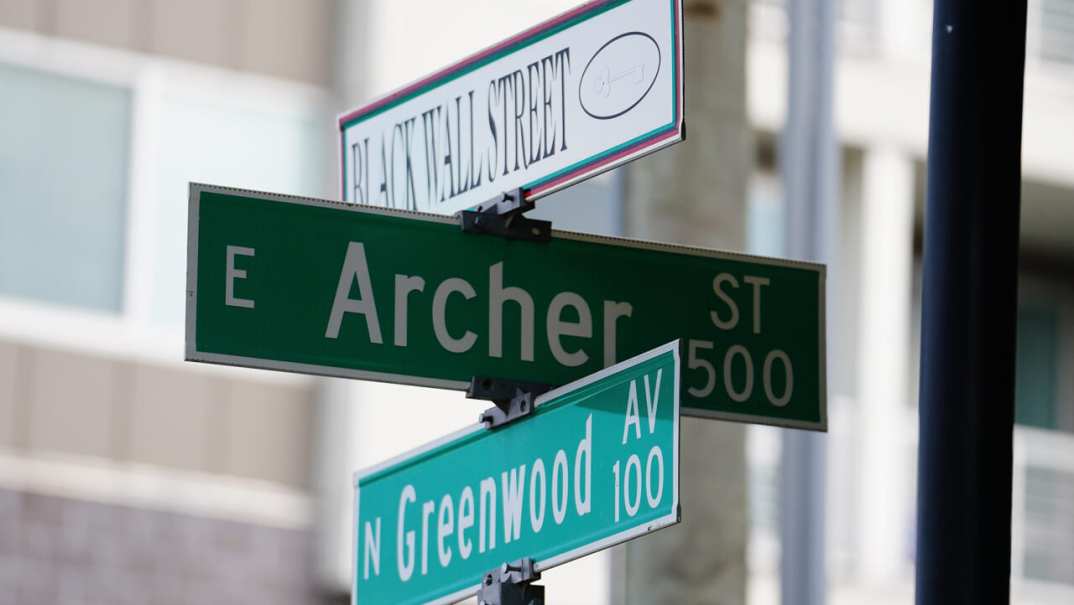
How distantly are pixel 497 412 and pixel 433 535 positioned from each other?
13.7 inches

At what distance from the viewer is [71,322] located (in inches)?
422

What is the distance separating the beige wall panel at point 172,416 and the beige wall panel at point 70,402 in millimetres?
129

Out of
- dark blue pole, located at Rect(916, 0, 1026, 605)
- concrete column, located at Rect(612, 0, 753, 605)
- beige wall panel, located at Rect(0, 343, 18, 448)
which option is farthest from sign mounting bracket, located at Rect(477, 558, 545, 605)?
beige wall panel, located at Rect(0, 343, 18, 448)

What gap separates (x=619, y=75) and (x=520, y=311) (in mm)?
502

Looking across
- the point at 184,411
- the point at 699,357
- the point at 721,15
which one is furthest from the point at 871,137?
the point at 699,357

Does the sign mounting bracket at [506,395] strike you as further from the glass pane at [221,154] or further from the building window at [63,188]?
the glass pane at [221,154]

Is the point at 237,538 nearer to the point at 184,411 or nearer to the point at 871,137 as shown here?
the point at 184,411

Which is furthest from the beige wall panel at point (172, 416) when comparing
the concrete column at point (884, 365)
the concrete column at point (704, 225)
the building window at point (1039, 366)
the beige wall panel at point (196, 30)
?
the building window at point (1039, 366)

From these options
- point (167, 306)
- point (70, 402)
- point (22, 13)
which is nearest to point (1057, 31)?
point (167, 306)

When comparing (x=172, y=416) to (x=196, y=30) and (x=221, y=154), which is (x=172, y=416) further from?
(x=196, y=30)

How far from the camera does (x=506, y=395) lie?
167 inches

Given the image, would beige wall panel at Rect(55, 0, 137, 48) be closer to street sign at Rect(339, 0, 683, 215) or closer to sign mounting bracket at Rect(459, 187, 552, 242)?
street sign at Rect(339, 0, 683, 215)

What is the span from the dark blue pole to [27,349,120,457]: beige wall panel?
7328 millimetres

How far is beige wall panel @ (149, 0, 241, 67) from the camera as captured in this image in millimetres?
11094
